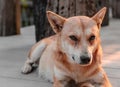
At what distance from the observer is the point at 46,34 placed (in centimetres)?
633

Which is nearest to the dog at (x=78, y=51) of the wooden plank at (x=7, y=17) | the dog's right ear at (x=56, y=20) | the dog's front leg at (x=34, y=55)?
the dog's right ear at (x=56, y=20)

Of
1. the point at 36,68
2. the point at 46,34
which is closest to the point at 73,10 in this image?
the point at 46,34

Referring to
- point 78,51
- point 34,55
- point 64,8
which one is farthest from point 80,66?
point 64,8

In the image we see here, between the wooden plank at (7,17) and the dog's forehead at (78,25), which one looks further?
the wooden plank at (7,17)

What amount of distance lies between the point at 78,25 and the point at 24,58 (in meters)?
2.56

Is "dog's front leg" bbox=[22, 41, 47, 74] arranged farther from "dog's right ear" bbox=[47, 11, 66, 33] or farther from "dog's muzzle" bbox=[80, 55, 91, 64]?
"dog's muzzle" bbox=[80, 55, 91, 64]

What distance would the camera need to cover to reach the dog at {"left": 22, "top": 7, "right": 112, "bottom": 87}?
11.5 ft

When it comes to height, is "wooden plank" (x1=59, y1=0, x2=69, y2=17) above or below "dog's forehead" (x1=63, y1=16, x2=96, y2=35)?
below

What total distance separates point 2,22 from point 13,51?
198 cm

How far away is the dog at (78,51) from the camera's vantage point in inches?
138

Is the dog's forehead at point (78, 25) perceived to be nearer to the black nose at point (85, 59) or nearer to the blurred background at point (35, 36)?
the black nose at point (85, 59)

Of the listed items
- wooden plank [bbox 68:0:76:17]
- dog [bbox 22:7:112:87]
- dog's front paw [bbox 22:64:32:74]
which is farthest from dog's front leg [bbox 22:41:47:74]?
wooden plank [bbox 68:0:76:17]

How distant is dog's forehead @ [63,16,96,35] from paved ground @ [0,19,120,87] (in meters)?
1.01

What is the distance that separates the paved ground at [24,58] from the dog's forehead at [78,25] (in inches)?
39.8
